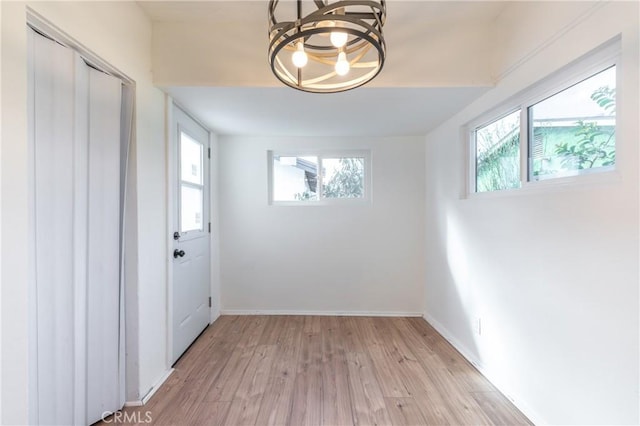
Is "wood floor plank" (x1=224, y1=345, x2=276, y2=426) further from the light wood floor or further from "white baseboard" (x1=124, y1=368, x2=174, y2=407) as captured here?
"white baseboard" (x1=124, y1=368, x2=174, y2=407)

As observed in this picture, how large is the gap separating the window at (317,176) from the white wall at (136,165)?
142 cm

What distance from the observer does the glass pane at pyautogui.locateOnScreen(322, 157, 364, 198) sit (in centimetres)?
322

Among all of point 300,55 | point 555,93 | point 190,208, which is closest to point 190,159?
point 190,208

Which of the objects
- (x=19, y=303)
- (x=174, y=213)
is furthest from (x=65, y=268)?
(x=174, y=213)

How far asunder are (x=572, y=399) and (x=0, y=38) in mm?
2935

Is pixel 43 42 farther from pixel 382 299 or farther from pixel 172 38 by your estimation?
pixel 382 299

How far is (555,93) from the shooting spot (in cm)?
150

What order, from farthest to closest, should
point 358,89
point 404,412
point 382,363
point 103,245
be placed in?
point 382,363, point 358,89, point 404,412, point 103,245

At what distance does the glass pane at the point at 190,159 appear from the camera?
2354 mm

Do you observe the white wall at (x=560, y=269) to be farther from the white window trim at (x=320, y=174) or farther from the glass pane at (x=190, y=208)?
the glass pane at (x=190, y=208)

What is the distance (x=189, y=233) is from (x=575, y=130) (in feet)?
9.26

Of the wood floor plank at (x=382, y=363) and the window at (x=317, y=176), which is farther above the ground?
the window at (x=317, y=176)

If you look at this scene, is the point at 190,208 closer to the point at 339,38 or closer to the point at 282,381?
the point at 282,381

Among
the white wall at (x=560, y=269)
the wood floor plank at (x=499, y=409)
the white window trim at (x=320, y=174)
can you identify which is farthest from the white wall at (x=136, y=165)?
the white wall at (x=560, y=269)
